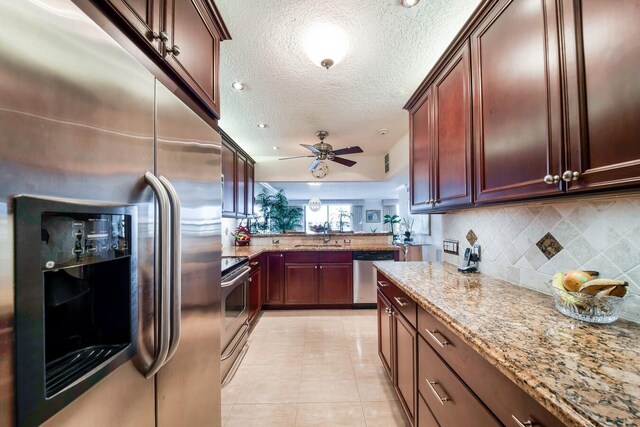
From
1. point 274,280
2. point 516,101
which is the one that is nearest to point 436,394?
point 516,101

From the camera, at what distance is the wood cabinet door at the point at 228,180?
117 inches

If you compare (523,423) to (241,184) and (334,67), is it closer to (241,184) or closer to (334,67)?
(334,67)

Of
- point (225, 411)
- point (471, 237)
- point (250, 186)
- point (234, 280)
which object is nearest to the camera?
point (225, 411)

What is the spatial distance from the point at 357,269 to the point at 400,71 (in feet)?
8.36

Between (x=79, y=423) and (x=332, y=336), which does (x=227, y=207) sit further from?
(x=79, y=423)

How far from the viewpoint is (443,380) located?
1029mm

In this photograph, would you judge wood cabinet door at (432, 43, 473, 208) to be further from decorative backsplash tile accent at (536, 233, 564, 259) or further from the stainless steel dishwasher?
the stainless steel dishwasher

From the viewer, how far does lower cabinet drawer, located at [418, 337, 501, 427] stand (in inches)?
32.1

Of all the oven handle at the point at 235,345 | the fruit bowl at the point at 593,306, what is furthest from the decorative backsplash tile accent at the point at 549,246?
the oven handle at the point at 235,345

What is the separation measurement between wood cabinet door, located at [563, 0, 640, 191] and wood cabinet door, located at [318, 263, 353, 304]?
303 cm

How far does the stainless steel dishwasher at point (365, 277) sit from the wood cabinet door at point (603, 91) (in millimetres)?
2902

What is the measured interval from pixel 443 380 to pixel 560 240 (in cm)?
85

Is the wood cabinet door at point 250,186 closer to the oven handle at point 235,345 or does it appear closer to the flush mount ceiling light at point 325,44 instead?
the oven handle at point 235,345

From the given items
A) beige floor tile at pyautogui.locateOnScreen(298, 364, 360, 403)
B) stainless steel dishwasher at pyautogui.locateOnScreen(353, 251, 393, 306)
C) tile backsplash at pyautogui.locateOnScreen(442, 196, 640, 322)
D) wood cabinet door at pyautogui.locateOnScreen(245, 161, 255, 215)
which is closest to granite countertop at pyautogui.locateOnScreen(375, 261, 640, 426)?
tile backsplash at pyautogui.locateOnScreen(442, 196, 640, 322)
